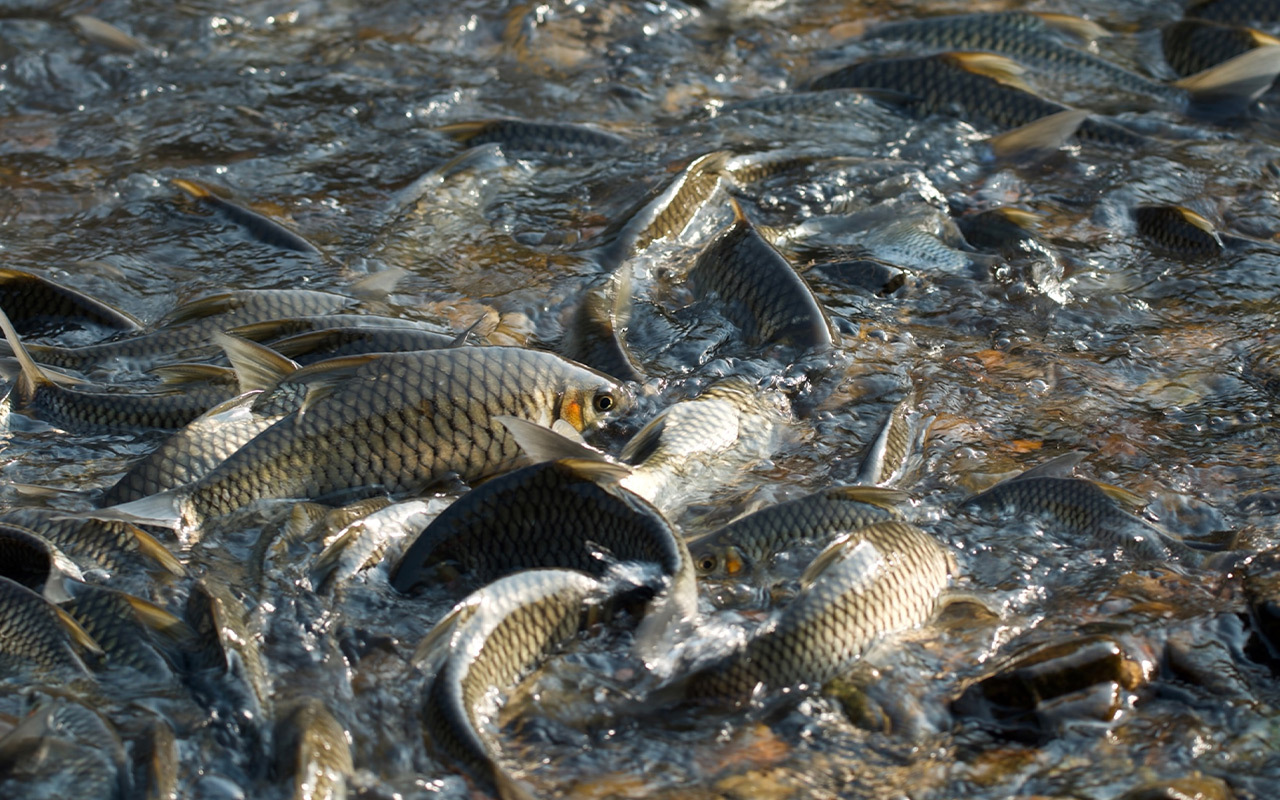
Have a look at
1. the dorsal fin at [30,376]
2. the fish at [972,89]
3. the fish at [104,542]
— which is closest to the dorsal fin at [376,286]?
the dorsal fin at [30,376]

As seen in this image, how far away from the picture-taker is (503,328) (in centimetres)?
454

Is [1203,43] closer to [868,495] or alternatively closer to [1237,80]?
[1237,80]

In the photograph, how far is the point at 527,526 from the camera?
3.21 metres

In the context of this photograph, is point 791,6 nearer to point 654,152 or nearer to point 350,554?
point 654,152

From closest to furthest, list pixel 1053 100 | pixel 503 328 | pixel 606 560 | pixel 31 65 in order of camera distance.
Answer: pixel 606 560, pixel 503 328, pixel 1053 100, pixel 31 65

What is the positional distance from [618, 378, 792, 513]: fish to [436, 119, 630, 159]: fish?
222 cm

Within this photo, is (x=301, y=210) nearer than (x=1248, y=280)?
No

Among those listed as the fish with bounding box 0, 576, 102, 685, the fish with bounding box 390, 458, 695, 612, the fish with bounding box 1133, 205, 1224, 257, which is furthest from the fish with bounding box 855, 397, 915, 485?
the fish with bounding box 0, 576, 102, 685

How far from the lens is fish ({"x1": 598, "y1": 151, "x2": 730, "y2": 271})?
496 cm

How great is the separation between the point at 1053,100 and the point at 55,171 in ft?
16.5

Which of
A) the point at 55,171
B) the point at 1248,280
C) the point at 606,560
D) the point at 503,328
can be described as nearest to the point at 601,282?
the point at 503,328

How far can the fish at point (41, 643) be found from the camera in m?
2.86

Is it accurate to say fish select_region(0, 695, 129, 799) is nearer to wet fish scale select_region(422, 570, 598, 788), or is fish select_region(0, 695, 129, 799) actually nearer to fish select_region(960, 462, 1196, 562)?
wet fish scale select_region(422, 570, 598, 788)

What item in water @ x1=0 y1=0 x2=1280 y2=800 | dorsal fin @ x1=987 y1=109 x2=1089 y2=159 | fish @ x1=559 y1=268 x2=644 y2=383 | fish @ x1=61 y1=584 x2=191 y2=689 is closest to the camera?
water @ x1=0 y1=0 x2=1280 y2=800
